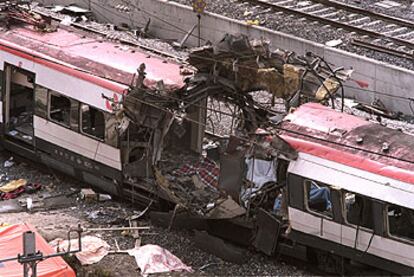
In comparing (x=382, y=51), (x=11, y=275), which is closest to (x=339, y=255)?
(x=11, y=275)

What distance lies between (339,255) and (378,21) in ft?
38.3

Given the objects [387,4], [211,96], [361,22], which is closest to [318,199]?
[211,96]

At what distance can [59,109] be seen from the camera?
18.5 metres

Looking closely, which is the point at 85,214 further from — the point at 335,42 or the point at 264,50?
the point at 335,42

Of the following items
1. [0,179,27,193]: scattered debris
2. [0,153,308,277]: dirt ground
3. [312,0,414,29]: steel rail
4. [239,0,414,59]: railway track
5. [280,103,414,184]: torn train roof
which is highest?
[280,103,414,184]: torn train roof

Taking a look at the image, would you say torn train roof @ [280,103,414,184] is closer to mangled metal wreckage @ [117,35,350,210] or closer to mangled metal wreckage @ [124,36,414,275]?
mangled metal wreckage @ [124,36,414,275]

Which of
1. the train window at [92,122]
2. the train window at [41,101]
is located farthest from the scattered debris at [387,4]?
the train window at [41,101]

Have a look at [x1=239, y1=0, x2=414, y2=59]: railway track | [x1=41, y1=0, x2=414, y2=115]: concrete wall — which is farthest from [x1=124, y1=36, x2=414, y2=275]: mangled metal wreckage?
A: [x1=239, y1=0, x2=414, y2=59]: railway track

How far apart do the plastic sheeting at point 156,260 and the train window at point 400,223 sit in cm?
350

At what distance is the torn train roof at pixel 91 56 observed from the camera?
17359 mm

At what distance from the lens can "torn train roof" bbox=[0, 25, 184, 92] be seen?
1736cm

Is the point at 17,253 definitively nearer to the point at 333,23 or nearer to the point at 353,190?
the point at 353,190

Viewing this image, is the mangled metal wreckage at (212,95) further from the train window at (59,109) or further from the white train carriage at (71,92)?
the train window at (59,109)

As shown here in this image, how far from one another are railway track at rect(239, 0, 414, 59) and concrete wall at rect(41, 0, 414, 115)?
1146 mm
